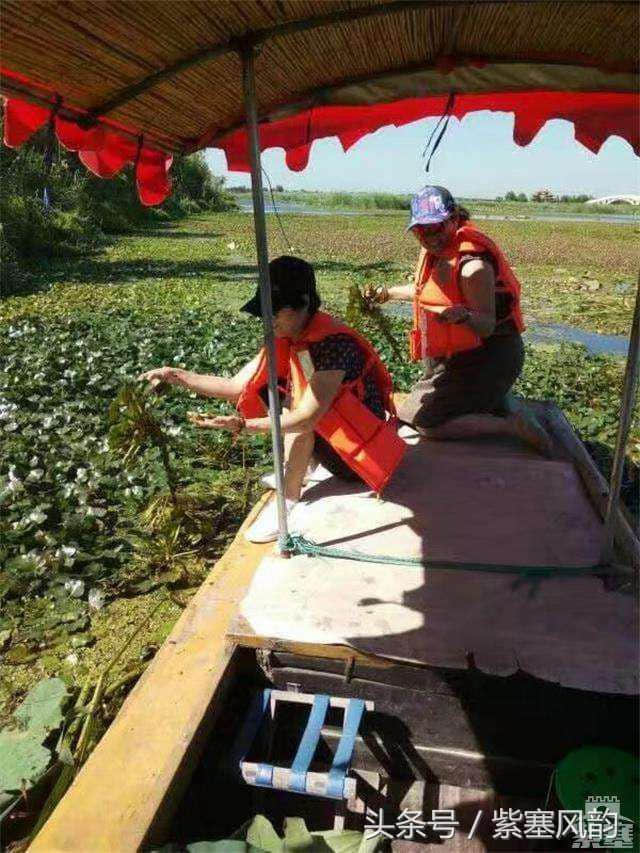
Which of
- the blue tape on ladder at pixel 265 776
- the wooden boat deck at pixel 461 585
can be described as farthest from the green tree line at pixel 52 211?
the blue tape on ladder at pixel 265 776

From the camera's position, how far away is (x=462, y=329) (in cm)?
348

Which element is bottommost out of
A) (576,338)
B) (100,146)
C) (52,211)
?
(576,338)

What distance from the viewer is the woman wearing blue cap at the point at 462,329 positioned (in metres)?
3.20

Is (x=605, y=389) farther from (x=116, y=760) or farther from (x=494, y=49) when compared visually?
(x=116, y=760)

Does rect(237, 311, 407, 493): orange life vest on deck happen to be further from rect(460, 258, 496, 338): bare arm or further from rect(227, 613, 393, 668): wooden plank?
rect(227, 613, 393, 668): wooden plank

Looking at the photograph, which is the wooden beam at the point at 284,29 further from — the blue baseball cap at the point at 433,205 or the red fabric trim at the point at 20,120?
the blue baseball cap at the point at 433,205

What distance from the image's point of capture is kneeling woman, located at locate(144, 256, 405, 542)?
8.62 ft

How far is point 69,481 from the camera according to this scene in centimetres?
409

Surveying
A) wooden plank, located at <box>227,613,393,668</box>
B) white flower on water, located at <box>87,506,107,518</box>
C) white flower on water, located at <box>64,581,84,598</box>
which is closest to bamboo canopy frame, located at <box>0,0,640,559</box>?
wooden plank, located at <box>227,613,393,668</box>

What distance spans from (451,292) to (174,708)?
89.7 inches

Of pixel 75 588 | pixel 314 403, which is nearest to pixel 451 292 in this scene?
pixel 314 403

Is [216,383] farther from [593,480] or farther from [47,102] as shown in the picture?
[593,480]

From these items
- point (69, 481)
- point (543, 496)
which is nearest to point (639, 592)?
point (543, 496)

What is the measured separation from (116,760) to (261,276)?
1.52 metres
